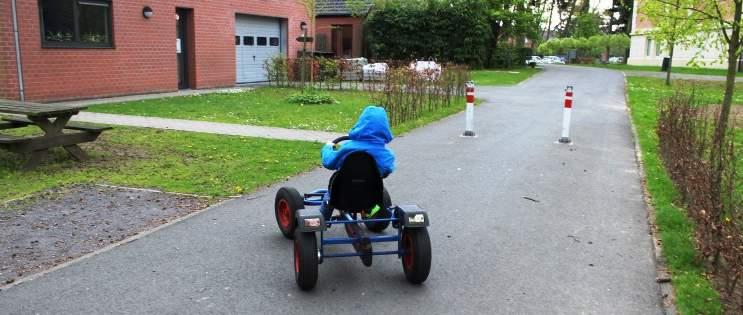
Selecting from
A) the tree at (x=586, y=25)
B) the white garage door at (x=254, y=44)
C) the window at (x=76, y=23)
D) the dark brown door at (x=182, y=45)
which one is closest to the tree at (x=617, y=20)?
the tree at (x=586, y=25)

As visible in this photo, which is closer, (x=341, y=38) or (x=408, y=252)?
(x=408, y=252)

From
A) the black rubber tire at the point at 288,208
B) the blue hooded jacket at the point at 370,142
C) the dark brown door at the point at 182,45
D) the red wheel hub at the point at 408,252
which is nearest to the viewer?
the red wheel hub at the point at 408,252

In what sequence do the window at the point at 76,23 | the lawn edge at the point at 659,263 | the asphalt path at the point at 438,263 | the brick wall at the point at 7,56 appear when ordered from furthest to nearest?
the window at the point at 76,23, the brick wall at the point at 7,56, the lawn edge at the point at 659,263, the asphalt path at the point at 438,263

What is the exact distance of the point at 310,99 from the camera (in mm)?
17188

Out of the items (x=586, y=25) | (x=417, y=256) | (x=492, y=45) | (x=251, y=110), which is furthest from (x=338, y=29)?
(x=586, y=25)

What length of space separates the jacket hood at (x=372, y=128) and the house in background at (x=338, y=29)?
112ft

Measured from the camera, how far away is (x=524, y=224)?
19.9 feet

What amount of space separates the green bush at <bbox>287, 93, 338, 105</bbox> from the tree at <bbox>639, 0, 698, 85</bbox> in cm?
846

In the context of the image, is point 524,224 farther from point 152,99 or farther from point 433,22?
point 433,22

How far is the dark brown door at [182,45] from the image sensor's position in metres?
21.0

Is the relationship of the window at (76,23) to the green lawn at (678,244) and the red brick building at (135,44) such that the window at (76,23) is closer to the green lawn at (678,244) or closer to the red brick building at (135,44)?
the red brick building at (135,44)

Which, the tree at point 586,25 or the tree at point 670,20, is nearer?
the tree at point 670,20

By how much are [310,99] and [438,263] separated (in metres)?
12.6

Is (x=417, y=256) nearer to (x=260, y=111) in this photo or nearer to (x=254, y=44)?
(x=260, y=111)
